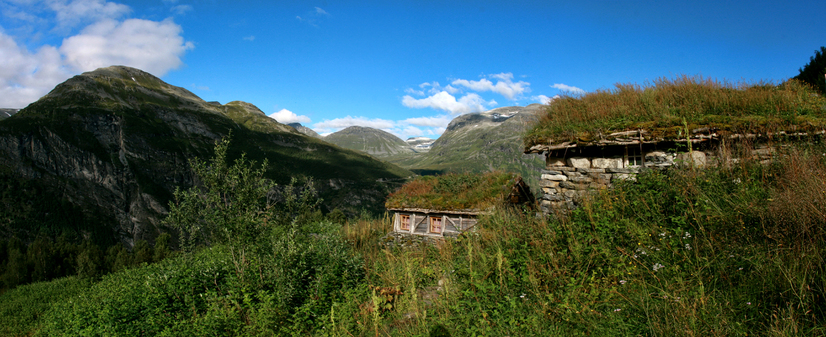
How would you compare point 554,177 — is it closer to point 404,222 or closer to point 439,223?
point 439,223

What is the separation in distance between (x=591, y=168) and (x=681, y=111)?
2201 mm

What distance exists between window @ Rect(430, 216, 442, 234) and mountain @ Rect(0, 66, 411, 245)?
10328 centimetres

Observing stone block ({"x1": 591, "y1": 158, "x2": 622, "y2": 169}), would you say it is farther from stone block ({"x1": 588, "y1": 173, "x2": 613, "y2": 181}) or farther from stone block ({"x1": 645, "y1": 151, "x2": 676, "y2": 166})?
stone block ({"x1": 645, "y1": 151, "x2": 676, "y2": 166})

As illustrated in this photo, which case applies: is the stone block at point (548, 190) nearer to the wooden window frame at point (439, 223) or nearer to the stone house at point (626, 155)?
the stone house at point (626, 155)

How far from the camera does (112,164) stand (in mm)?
144625

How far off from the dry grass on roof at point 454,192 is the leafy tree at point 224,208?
27.8ft

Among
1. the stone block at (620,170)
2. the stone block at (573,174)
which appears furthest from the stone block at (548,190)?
the stone block at (620,170)

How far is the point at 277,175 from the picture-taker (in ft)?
438

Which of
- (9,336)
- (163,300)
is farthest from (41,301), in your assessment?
(163,300)

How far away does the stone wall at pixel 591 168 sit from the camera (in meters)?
6.79

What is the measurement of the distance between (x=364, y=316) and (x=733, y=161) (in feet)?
22.4

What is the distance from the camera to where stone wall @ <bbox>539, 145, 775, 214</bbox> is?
267 inches

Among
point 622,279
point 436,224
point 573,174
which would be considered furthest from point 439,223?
point 622,279

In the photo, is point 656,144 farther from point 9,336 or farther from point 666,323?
point 9,336
